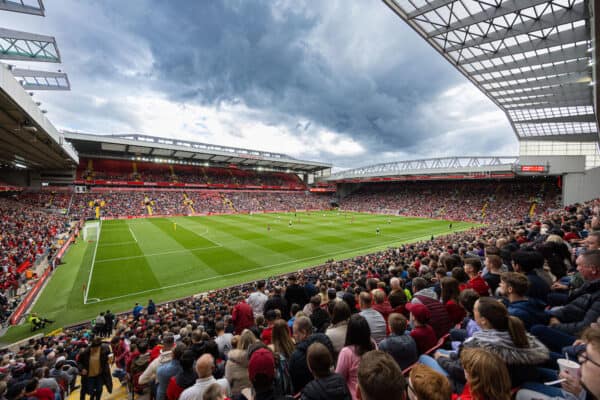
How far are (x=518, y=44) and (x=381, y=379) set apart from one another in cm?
2336

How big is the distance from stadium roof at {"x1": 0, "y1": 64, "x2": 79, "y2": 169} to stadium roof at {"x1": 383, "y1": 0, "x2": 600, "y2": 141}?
62.2 ft

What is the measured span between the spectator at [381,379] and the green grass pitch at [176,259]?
48.0ft

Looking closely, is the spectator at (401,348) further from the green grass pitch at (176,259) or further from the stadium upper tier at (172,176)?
the stadium upper tier at (172,176)

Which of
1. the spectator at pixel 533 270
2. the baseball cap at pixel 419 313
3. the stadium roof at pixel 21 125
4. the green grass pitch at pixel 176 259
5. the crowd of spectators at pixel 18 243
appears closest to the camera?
the baseball cap at pixel 419 313

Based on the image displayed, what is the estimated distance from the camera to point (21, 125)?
607 inches

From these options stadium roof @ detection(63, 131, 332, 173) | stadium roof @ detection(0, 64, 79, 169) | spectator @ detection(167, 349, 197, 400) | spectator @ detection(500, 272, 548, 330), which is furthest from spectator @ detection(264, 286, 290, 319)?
stadium roof @ detection(63, 131, 332, 173)

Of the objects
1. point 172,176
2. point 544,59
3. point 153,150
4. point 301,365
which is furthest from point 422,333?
point 172,176

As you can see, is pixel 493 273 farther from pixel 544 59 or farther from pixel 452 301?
pixel 544 59

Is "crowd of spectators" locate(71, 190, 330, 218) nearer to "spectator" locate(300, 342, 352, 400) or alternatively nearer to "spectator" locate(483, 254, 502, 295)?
"spectator" locate(300, 342, 352, 400)

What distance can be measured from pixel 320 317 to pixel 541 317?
3.11 m

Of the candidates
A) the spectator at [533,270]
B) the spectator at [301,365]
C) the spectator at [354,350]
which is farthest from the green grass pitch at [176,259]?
the spectator at [533,270]

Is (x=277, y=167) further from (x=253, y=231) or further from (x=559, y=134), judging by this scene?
(x=559, y=134)

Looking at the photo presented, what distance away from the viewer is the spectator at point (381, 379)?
63.9 inches

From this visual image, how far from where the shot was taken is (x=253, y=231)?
1233 inches
